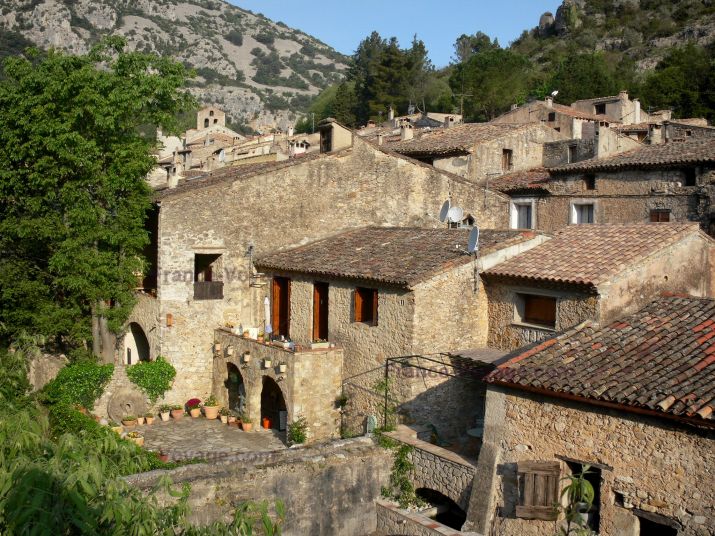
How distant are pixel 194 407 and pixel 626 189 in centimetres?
1673

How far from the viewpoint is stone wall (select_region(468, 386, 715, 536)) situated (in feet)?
36.1

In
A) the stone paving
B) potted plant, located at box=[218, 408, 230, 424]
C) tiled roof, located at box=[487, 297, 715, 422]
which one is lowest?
the stone paving

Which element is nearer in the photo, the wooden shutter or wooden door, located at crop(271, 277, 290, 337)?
the wooden shutter

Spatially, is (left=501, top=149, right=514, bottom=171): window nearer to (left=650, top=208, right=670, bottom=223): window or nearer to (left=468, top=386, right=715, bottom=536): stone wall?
(left=650, top=208, right=670, bottom=223): window

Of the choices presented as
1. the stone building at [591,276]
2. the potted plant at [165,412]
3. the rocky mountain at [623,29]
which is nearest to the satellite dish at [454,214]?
the stone building at [591,276]

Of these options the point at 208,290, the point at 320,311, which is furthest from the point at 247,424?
the point at 208,290

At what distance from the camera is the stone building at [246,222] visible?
2178cm

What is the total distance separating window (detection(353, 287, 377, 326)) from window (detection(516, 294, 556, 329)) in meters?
3.79

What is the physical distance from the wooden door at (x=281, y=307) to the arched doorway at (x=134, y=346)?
595 cm

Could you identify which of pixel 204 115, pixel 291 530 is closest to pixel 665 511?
pixel 291 530

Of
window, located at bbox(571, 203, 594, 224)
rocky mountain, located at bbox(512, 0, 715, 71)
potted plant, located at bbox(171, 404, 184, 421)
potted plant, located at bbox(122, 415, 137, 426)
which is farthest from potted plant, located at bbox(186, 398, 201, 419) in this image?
rocky mountain, located at bbox(512, 0, 715, 71)

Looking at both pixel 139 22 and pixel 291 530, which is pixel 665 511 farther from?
pixel 139 22

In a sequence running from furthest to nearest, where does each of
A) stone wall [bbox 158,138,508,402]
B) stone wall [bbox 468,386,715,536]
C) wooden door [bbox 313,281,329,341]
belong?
stone wall [bbox 158,138,508,402], wooden door [bbox 313,281,329,341], stone wall [bbox 468,386,715,536]

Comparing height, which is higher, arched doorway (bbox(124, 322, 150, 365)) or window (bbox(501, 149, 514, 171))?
window (bbox(501, 149, 514, 171))
